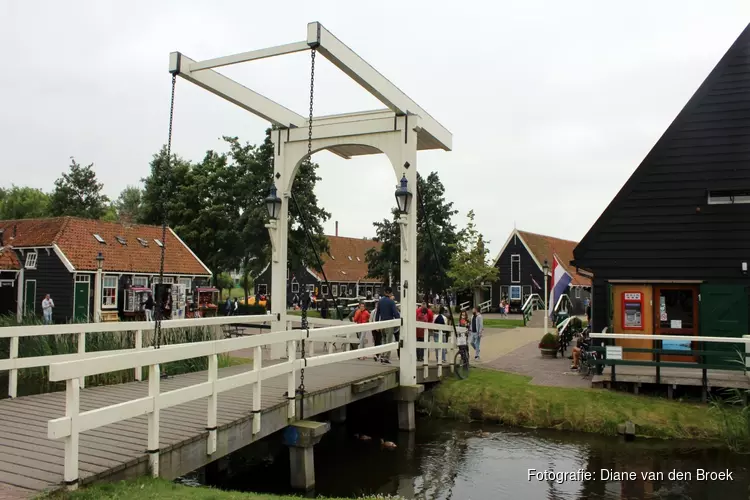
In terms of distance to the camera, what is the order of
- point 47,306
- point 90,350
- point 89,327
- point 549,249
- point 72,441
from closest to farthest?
1. point 72,441
2. point 89,327
3. point 90,350
4. point 47,306
5. point 549,249

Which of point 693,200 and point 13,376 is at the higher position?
point 693,200

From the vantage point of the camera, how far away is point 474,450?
9.45 meters

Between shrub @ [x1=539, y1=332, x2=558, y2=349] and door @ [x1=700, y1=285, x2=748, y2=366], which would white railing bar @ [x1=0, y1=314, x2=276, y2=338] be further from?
shrub @ [x1=539, y1=332, x2=558, y2=349]

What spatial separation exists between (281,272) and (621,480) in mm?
7046

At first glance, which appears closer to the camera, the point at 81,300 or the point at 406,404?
the point at 406,404

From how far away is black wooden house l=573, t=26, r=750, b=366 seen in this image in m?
12.3

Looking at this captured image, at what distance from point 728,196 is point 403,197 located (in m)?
7.32

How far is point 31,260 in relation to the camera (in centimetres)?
2611

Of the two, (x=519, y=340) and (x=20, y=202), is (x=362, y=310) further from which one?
(x=20, y=202)

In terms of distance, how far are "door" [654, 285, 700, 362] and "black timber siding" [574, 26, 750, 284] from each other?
364 millimetres

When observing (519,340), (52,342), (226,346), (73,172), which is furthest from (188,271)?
(73,172)

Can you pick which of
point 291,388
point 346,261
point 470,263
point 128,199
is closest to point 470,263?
point 470,263

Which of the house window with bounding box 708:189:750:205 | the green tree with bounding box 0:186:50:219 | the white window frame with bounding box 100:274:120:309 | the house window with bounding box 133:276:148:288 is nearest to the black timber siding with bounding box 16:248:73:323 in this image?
the white window frame with bounding box 100:274:120:309

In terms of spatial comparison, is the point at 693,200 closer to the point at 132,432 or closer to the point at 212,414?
the point at 212,414
